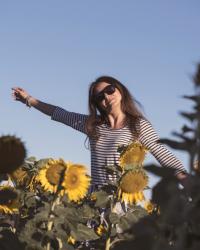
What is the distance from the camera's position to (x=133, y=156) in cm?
479

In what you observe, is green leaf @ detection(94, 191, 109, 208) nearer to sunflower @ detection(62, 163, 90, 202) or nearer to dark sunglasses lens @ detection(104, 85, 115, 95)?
sunflower @ detection(62, 163, 90, 202)

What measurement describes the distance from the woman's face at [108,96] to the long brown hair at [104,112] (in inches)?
1.9

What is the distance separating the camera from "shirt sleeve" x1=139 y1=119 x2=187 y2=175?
5.05 m

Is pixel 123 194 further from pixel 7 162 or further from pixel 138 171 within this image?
pixel 7 162

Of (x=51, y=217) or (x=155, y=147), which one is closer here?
(x=51, y=217)

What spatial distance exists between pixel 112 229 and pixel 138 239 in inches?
110

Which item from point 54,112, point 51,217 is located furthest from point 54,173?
point 54,112

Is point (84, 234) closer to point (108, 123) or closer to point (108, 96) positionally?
point (108, 123)

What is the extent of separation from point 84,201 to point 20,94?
154cm

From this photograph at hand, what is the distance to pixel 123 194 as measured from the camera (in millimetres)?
4746

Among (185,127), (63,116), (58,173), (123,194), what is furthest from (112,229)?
(185,127)

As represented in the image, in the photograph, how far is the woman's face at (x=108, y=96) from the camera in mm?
5668

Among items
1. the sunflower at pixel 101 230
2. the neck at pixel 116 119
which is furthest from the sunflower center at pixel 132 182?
the neck at pixel 116 119

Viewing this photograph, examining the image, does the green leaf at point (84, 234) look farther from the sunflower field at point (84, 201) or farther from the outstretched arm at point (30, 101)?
the outstretched arm at point (30, 101)
